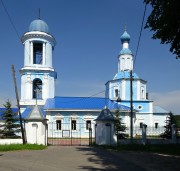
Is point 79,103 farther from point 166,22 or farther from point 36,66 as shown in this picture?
point 166,22

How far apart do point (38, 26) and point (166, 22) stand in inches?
1090

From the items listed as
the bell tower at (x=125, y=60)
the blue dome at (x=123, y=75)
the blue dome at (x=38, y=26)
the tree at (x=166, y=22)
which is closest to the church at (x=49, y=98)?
the blue dome at (x=38, y=26)

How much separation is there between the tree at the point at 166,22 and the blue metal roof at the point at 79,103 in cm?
A: 2466

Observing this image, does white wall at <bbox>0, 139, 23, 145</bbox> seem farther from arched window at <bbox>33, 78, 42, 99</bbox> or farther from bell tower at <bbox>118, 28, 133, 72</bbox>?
bell tower at <bbox>118, 28, 133, 72</bbox>

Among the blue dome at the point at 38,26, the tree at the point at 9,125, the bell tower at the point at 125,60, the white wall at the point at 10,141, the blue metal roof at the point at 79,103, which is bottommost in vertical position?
the white wall at the point at 10,141

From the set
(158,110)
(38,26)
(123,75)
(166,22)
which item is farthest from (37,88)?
(166,22)

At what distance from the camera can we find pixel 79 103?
36.9 meters

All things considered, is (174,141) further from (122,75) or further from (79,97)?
(122,75)

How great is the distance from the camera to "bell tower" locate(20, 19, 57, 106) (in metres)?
35.5

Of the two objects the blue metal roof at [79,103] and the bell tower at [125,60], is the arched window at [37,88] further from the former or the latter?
the bell tower at [125,60]

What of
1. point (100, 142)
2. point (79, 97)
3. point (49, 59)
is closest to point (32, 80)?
point (49, 59)

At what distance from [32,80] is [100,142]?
57.4 feet

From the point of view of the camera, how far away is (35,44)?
3656 cm

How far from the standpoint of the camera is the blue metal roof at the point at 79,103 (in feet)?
116
